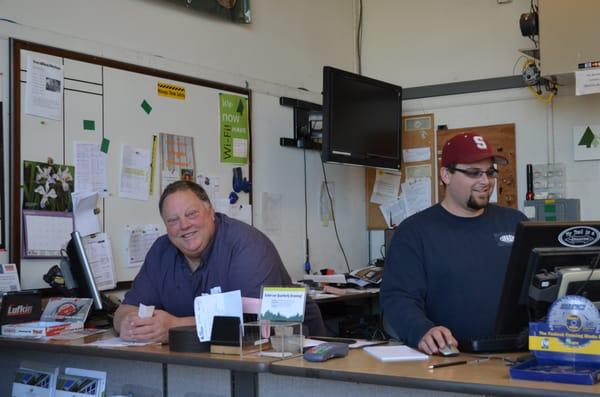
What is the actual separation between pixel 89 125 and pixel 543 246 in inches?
96.2

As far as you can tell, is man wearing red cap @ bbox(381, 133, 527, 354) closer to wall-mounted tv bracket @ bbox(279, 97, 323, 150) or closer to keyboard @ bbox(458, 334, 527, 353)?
keyboard @ bbox(458, 334, 527, 353)

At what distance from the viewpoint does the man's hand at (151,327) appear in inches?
105

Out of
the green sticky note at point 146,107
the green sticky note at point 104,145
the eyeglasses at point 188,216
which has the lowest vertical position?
the eyeglasses at point 188,216

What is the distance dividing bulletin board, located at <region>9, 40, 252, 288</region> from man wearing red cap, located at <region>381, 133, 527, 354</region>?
1.59 metres

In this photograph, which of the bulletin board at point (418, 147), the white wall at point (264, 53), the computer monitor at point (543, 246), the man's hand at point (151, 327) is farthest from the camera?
the bulletin board at point (418, 147)

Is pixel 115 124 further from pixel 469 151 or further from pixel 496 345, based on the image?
pixel 496 345

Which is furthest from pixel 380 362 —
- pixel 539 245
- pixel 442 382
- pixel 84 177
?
pixel 84 177

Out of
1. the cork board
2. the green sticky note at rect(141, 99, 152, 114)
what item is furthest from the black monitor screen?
the cork board

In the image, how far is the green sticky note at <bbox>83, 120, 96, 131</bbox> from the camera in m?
3.71

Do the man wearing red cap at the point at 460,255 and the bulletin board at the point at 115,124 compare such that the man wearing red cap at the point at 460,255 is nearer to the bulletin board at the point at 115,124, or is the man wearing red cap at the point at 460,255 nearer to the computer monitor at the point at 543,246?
the computer monitor at the point at 543,246

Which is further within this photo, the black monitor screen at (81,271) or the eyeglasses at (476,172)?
the black monitor screen at (81,271)

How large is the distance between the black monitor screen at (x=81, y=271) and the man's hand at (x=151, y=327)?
61cm

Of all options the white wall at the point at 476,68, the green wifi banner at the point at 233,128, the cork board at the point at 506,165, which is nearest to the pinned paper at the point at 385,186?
the white wall at the point at 476,68

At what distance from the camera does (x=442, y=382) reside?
187 centimetres
